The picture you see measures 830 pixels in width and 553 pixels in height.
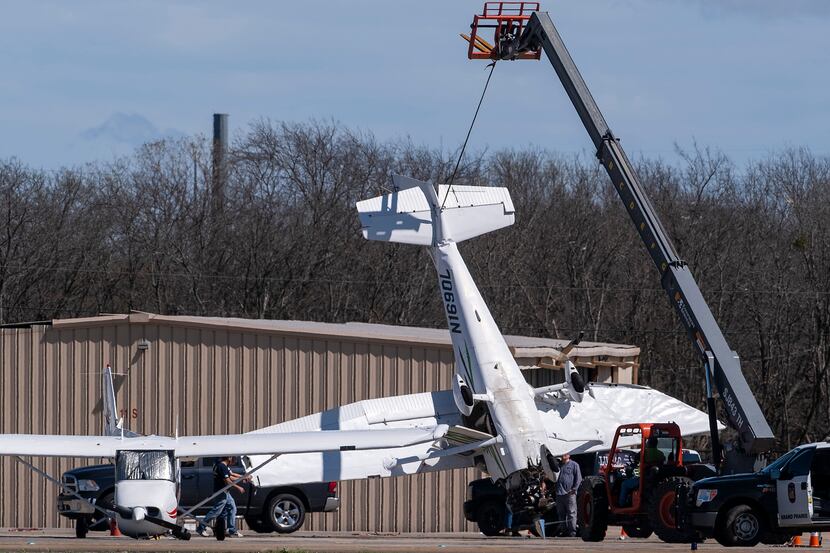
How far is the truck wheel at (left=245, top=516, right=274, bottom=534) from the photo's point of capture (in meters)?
25.4

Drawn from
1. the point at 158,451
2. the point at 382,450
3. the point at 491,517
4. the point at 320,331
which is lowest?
the point at 491,517

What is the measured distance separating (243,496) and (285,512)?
101 cm

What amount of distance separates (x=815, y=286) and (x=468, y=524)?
25.6 meters

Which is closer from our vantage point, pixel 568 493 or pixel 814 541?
pixel 814 541

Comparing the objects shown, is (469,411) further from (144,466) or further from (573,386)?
(144,466)

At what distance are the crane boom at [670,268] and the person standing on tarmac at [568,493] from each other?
238cm

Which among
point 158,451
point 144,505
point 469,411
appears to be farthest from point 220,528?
point 469,411

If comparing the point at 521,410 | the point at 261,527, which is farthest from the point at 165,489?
the point at 521,410

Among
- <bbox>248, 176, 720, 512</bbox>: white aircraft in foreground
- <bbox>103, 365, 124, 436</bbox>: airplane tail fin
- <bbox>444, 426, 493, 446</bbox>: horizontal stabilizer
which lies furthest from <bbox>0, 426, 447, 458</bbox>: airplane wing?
<bbox>103, 365, 124, 436</bbox>: airplane tail fin

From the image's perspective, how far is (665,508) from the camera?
1959 centimetres

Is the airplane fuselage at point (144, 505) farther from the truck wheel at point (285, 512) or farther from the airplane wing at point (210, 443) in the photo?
the truck wheel at point (285, 512)

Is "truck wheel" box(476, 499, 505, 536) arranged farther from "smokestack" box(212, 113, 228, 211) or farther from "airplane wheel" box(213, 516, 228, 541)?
"smokestack" box(212, 113, 228, 211)

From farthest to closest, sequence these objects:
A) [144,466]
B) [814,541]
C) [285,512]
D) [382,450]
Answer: [285,512]
[382,450]
[144,466]
[814,541]

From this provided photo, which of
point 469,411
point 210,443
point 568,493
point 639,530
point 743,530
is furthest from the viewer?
point 469,411
